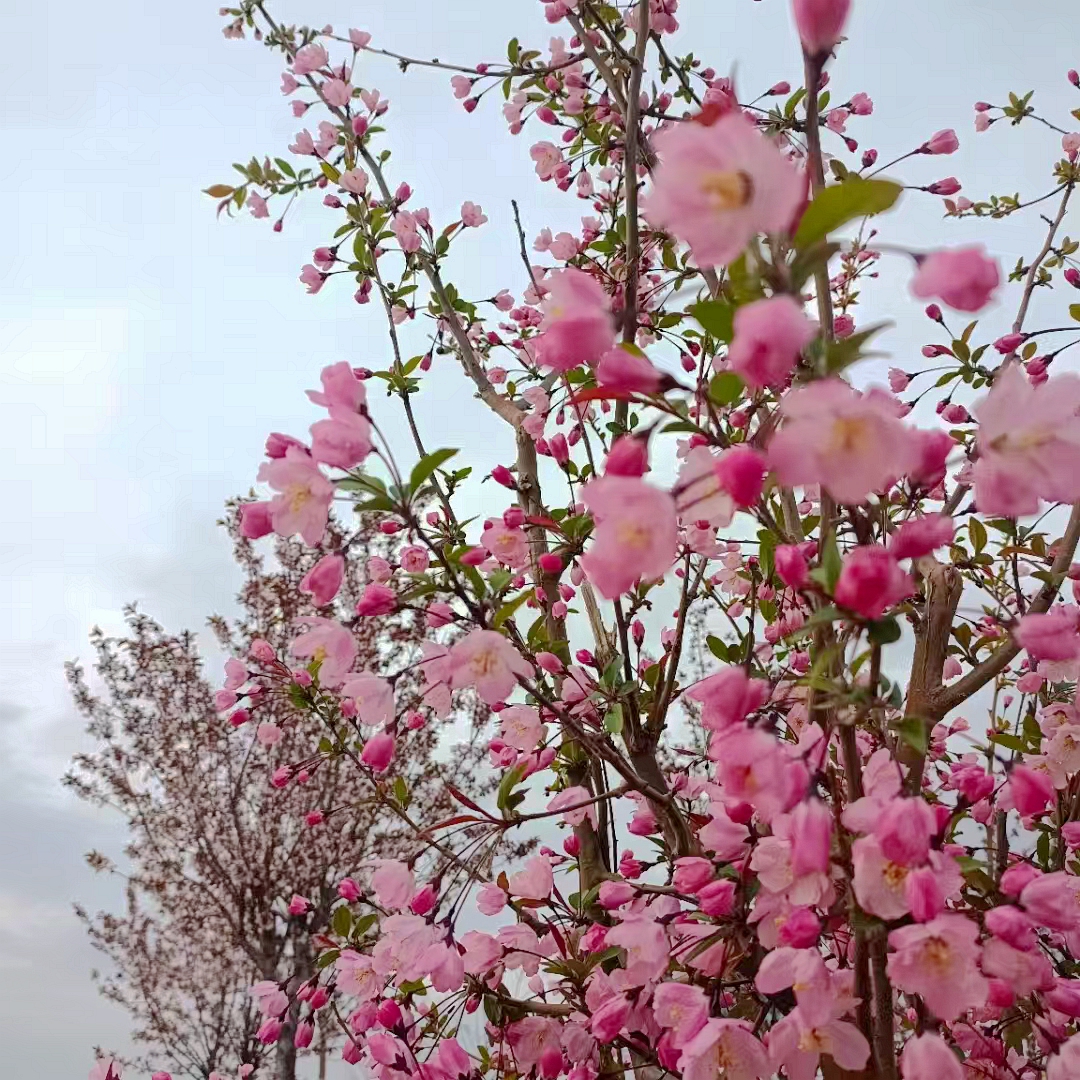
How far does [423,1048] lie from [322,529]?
1042mm

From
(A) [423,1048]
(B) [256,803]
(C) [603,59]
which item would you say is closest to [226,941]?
(B) [256,803]

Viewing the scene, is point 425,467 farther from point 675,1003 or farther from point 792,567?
point 675,1003

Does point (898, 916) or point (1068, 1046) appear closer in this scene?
point (898, 916)

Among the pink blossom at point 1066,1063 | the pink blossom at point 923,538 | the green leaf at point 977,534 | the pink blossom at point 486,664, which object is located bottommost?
the pink blossom at point 1066,1063

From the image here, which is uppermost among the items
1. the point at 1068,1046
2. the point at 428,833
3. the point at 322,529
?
the point at 322,529

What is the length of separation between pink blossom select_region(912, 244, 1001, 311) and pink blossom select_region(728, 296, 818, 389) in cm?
10

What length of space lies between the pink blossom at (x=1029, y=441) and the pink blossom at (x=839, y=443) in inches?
4.5

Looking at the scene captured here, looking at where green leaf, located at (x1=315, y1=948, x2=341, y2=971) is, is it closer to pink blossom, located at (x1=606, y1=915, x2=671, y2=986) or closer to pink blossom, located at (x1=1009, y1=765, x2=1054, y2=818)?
pink blossom, located at (x1=606, y1=915, x2=671, y2=986)

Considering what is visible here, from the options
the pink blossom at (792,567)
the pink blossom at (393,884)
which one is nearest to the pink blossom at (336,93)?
the pink blossom at (393,884)

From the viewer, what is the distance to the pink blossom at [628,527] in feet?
2.01

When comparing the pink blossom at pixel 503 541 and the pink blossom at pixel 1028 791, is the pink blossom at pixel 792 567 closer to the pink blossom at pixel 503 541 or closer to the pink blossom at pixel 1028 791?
the pink blossom at pixel 1028 791

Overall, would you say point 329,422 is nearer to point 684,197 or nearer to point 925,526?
point 684,197

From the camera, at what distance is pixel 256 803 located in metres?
5.28

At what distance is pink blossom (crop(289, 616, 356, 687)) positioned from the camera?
2.96ft
